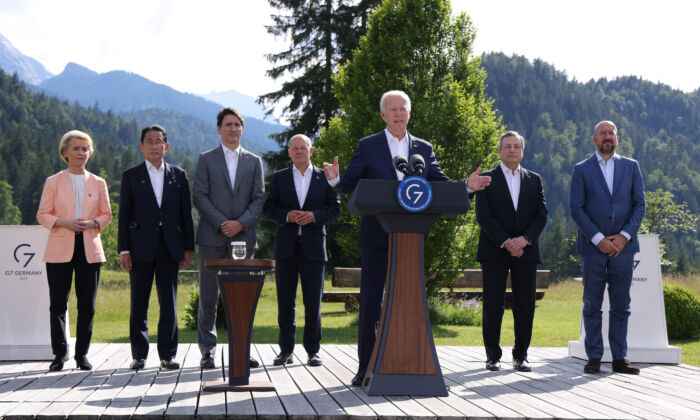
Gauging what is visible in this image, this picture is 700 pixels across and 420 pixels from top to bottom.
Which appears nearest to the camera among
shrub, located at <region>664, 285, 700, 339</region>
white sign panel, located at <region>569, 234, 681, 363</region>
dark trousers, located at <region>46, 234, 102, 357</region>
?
dark trousers, located at <region>46, 234, 102, 357</region>

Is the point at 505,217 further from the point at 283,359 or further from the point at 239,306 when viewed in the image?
the point at 239,306

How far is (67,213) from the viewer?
579cm

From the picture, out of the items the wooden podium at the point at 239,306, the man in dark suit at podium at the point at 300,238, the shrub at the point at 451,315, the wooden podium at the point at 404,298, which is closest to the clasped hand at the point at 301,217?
the man in dark suit at podium at the point at 300,238

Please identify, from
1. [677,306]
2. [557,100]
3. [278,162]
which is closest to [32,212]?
[278,162]

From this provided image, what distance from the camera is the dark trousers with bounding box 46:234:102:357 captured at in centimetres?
567

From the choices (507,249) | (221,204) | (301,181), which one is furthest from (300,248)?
(507,249)

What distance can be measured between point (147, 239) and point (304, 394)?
2188 millimetres

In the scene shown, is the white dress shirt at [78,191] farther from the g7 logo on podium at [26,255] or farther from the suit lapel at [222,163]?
the suit lapel at [222,163]

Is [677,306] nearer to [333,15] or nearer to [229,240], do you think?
[229,240]

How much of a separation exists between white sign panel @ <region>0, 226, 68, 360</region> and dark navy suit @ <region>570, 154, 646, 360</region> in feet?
17.5

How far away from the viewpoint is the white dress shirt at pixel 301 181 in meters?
6.14

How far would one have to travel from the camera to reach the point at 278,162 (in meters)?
22.9

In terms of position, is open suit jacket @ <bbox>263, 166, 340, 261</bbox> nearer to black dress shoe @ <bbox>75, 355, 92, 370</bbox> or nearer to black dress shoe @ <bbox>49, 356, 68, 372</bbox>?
black dress shoe @ <bbox>75, 355, 92, 370</bbox>

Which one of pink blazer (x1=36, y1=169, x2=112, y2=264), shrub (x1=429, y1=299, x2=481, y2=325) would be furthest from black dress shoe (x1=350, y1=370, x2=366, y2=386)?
shrub (x1=429, y1=299, x2=481, y2=325)
